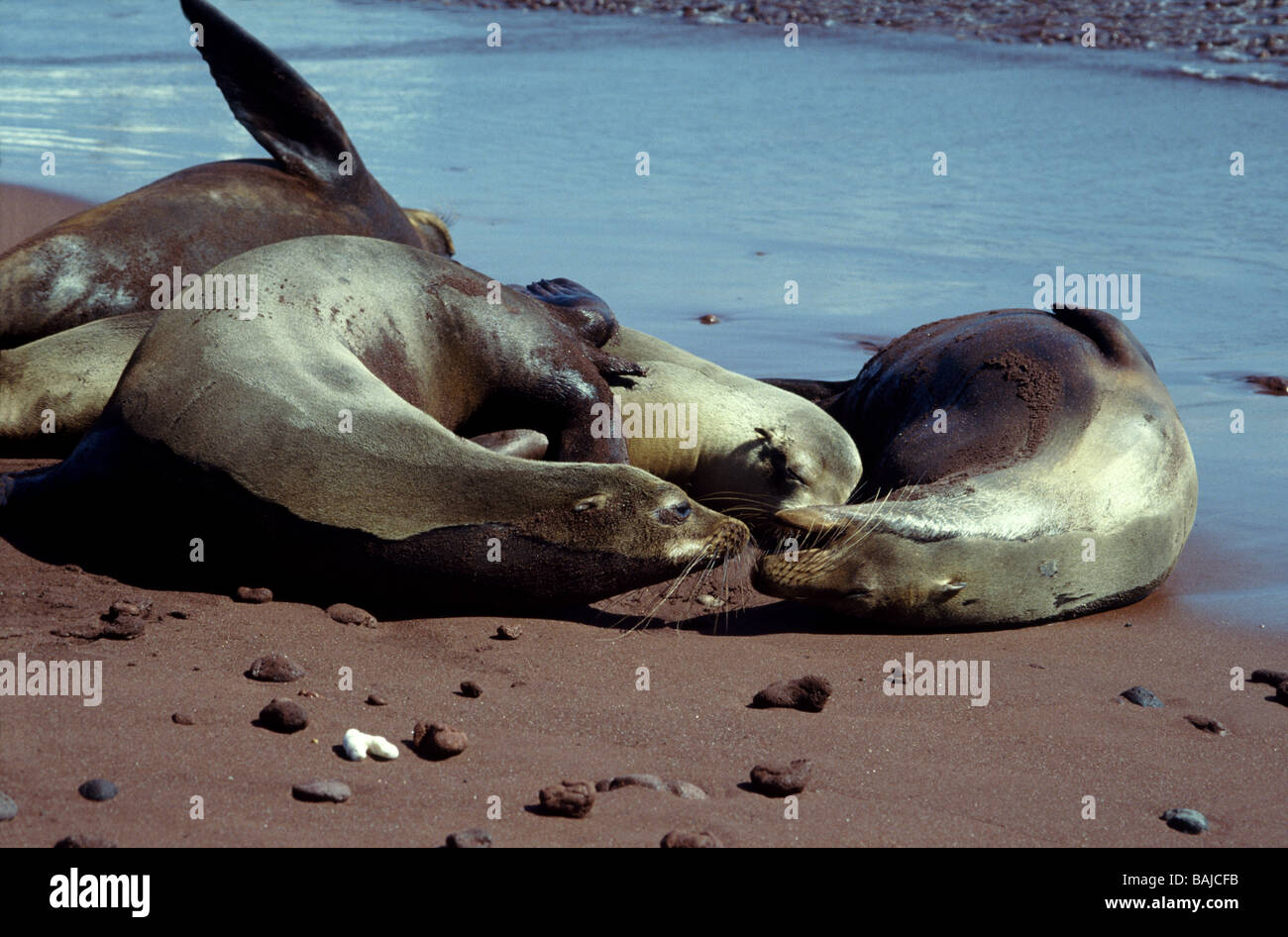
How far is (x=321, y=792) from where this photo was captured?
10.2 feet

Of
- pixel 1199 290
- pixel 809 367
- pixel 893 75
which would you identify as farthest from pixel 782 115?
pixel 809 367

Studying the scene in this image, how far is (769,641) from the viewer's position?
4.50 metres

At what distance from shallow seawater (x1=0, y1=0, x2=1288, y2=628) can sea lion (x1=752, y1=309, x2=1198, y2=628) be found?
0.44 metres

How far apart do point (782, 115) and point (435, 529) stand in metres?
11.1

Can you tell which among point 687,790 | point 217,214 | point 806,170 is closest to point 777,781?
point 687,790

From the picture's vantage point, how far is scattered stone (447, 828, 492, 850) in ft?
9.66

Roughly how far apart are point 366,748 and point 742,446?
2965mm

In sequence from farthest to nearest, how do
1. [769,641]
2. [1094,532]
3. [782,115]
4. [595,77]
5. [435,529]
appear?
[595,77], [782,115], [1094,532], [769,641], [435,529]

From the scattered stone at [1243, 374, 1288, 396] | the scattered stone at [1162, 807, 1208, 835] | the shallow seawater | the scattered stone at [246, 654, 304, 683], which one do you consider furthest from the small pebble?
the scattered stone at [1243, 374, 1288, 396]

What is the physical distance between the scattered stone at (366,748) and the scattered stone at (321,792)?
0.20m

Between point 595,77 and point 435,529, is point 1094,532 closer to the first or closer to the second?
point 435,529

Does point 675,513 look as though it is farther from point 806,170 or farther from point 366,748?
point 806,170

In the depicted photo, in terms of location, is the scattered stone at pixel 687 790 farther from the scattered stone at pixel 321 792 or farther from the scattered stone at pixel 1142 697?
the scattered stone at pixel 1142 697

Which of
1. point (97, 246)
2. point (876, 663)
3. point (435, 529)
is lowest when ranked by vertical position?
point (876, 663)
